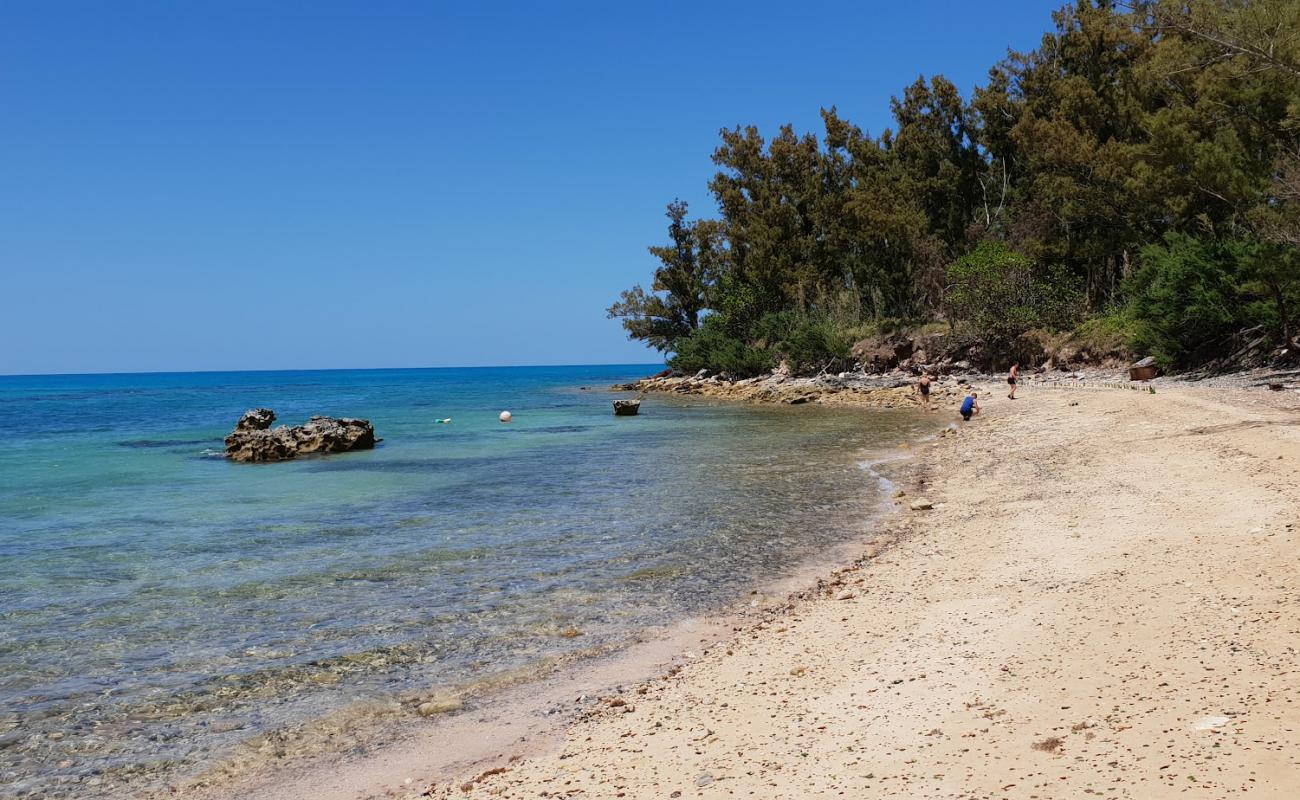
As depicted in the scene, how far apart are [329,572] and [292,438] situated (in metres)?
18.5

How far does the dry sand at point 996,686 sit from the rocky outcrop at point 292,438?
→ 22628 millimetres

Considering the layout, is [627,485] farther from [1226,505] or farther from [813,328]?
[813,328]

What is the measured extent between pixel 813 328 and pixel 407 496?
1678 inches

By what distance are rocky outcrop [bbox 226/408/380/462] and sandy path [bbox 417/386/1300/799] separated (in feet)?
74.2

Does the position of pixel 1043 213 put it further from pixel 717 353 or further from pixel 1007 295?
pixel 717 353

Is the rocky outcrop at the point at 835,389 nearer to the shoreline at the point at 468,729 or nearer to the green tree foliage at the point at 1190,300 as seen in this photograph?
the green tree foliage at the point at 1190,300

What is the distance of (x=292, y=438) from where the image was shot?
2814 cm

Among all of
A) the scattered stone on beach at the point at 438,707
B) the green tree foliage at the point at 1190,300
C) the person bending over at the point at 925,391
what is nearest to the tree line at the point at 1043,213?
the green tree foliage at the point at 1190,300

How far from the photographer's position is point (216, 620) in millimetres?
9250

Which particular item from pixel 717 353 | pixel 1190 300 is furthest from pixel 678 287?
pixel 1190 300

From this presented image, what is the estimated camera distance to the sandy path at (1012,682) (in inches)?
169

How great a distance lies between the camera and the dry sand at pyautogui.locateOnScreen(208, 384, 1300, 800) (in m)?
4.32

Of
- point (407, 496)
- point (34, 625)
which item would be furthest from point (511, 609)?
point (407, 496)

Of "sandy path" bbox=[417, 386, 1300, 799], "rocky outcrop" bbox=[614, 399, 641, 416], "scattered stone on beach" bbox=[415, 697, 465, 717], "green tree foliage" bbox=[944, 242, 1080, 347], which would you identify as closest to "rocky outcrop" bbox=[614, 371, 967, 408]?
"green tree foliage" bbox=[944, 242, 1080, 347]
